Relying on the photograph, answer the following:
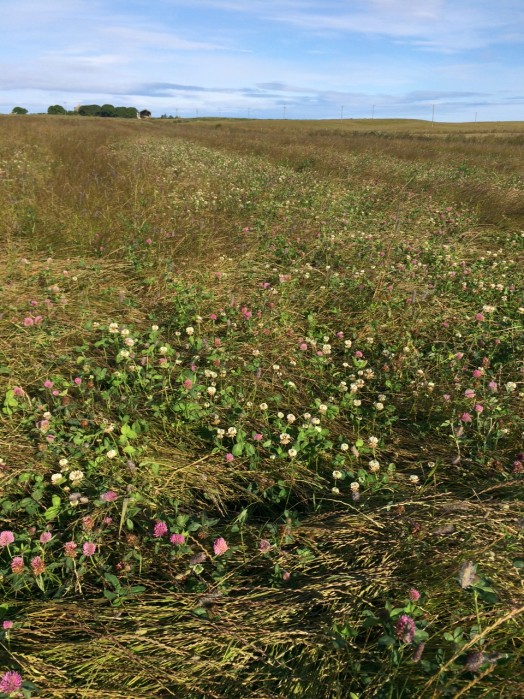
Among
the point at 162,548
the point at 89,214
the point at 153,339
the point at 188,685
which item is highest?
the point at 89,214

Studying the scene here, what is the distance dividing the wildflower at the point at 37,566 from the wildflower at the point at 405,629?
4.84 ft

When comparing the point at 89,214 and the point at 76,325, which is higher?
the point at 89,214

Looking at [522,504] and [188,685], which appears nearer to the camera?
[188,685]

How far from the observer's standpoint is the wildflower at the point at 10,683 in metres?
1.40

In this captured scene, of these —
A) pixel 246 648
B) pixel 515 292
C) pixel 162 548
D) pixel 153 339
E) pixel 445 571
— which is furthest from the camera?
pixel 515 292

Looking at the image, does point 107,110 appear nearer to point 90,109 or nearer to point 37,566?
point 90,109

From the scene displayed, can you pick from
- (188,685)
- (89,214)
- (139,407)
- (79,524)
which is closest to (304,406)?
(139,407)

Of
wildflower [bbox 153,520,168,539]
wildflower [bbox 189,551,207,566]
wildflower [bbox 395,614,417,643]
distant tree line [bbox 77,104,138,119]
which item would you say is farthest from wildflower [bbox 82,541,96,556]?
distant tree line [bbox 77,104,138,119]

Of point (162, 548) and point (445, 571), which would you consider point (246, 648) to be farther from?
point (445, 571)

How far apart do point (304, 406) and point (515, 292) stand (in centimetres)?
340

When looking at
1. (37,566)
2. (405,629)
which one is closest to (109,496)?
(37,566)

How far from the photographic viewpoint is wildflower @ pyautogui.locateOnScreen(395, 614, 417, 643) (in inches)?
58.6

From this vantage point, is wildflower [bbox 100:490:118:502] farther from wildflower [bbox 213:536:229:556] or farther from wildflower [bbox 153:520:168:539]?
wildflower [bbox 213:536:229:556]

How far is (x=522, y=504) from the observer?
2211 millimetres
